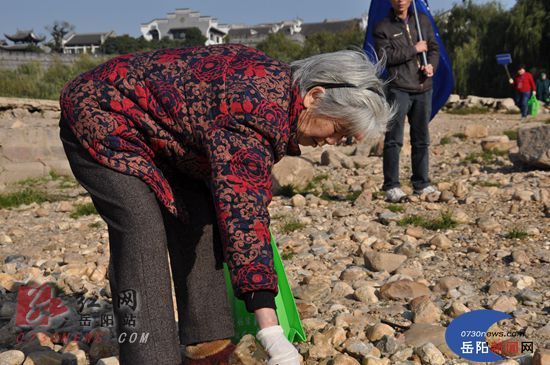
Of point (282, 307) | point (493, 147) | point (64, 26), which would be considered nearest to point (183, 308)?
point (282, 307)

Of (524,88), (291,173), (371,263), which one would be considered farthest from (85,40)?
(371,263)

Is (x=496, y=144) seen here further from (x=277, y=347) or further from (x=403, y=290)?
(x=277, y=347)

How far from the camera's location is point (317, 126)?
2.24 meters

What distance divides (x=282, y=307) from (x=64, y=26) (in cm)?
8051

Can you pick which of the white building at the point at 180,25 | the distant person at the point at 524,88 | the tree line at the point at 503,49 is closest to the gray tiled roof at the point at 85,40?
the white building at the point at 180,25

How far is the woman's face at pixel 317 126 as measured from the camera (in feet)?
7.21

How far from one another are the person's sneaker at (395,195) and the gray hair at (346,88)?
354cm

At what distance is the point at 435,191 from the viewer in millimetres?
5875

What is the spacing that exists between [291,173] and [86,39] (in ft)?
275

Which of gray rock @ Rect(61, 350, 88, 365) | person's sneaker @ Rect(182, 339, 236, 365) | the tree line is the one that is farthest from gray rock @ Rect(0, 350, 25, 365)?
the tree line

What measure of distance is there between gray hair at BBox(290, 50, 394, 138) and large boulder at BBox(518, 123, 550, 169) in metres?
4.77

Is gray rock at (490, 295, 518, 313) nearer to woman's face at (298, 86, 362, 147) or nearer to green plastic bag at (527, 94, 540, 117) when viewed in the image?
woman's face at (298, 86, 362, 147)

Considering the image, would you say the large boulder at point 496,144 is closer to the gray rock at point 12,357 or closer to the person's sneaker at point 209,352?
the person's sneaker at point 209,352

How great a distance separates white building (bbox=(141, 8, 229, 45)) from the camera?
288 ft
